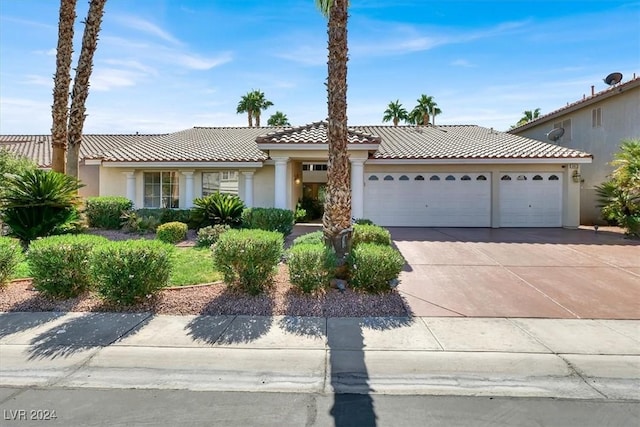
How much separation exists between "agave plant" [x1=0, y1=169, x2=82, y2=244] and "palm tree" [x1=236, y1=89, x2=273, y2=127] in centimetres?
3384

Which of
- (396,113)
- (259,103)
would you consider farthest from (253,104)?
(396,113)

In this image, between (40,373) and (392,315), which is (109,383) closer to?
(40,373)

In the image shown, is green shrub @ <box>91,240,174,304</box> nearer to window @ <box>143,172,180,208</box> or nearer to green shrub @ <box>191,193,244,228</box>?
green shrub @ <box>191,193,244,228</box>

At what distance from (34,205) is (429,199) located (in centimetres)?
1502

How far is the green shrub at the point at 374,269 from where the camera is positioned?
6738mm

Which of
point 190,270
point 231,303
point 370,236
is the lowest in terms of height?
point 231,303

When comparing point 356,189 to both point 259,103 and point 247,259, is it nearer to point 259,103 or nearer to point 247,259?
point 247,259

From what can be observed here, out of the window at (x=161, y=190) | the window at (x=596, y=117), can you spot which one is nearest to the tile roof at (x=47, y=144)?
the window at (x=161, y=190)

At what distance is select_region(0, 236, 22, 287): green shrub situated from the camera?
698 centimetres

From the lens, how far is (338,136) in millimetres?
7449

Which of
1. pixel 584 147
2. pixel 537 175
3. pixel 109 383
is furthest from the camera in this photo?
pixel 584 147

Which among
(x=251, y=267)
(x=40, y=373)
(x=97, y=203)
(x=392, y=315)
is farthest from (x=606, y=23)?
(x=97, y=203)

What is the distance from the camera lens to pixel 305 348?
15.6 feet

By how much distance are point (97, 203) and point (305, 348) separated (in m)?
13.1
